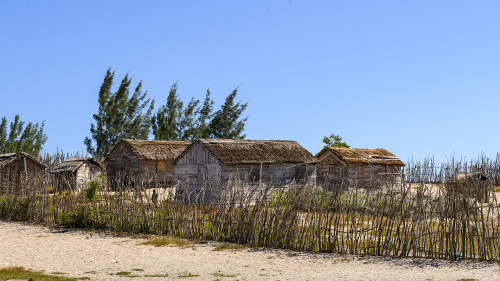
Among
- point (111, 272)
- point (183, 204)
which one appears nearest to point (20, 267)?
point (111, 272)

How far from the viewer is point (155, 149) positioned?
36.7m

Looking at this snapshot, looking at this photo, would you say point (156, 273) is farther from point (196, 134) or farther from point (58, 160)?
point (196, 134)

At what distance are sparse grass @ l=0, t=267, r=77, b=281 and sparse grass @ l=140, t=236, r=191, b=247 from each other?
386 centimetres

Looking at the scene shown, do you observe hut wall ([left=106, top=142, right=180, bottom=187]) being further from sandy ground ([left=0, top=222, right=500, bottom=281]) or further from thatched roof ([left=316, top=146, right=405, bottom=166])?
sandy ground ([left=0, top=222, right=500, bottom=281])

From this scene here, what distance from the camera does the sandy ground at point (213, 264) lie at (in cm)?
1078

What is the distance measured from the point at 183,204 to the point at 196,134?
35.1 meters

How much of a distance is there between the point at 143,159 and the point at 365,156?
45.7ft

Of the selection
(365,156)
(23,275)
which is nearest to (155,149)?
(365,156)

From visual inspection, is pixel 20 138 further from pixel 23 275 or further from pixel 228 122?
pixel 23 275

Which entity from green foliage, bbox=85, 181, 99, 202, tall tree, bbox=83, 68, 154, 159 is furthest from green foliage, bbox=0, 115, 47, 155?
green foliage, bbox=85, 181, 99, 202

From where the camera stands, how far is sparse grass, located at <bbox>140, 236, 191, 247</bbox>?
578 inches

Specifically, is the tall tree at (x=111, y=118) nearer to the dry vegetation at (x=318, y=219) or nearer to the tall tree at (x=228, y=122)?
the tall tree at (x=228, y=122)

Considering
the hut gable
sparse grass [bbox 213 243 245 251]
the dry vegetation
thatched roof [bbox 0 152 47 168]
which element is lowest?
sparse grass [bbox 213 243 245 251]

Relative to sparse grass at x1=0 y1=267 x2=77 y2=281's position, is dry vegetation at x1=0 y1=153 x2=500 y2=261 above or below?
above
